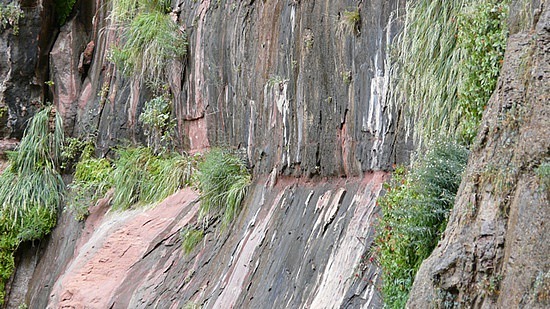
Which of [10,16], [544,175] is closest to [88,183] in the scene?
[10,16]

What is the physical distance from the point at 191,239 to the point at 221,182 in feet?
2.21

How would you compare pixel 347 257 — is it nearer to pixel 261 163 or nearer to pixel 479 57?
pixel 479 57

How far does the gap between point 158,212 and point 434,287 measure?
5.80 m

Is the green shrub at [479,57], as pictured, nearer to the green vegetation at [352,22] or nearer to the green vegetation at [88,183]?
the green vegetation at [352,22]

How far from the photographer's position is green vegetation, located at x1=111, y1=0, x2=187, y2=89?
9.73 metres

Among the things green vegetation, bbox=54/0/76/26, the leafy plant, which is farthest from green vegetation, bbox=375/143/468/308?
green vegetation, bbox=54/0/76/26

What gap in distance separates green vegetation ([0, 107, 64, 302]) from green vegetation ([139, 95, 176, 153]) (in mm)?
1903

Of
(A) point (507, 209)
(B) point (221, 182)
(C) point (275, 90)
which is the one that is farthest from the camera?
(B) point (221, 182)

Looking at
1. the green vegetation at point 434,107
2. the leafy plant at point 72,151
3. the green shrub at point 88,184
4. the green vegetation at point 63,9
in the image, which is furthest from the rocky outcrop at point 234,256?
the green vegetation at point 63,9

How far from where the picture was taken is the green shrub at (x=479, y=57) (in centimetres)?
466

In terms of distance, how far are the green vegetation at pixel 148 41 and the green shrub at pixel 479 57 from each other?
532 cm

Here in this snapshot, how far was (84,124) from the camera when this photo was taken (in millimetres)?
11508

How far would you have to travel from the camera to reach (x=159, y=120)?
32.7 ft

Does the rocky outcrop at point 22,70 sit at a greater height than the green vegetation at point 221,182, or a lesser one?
greater
